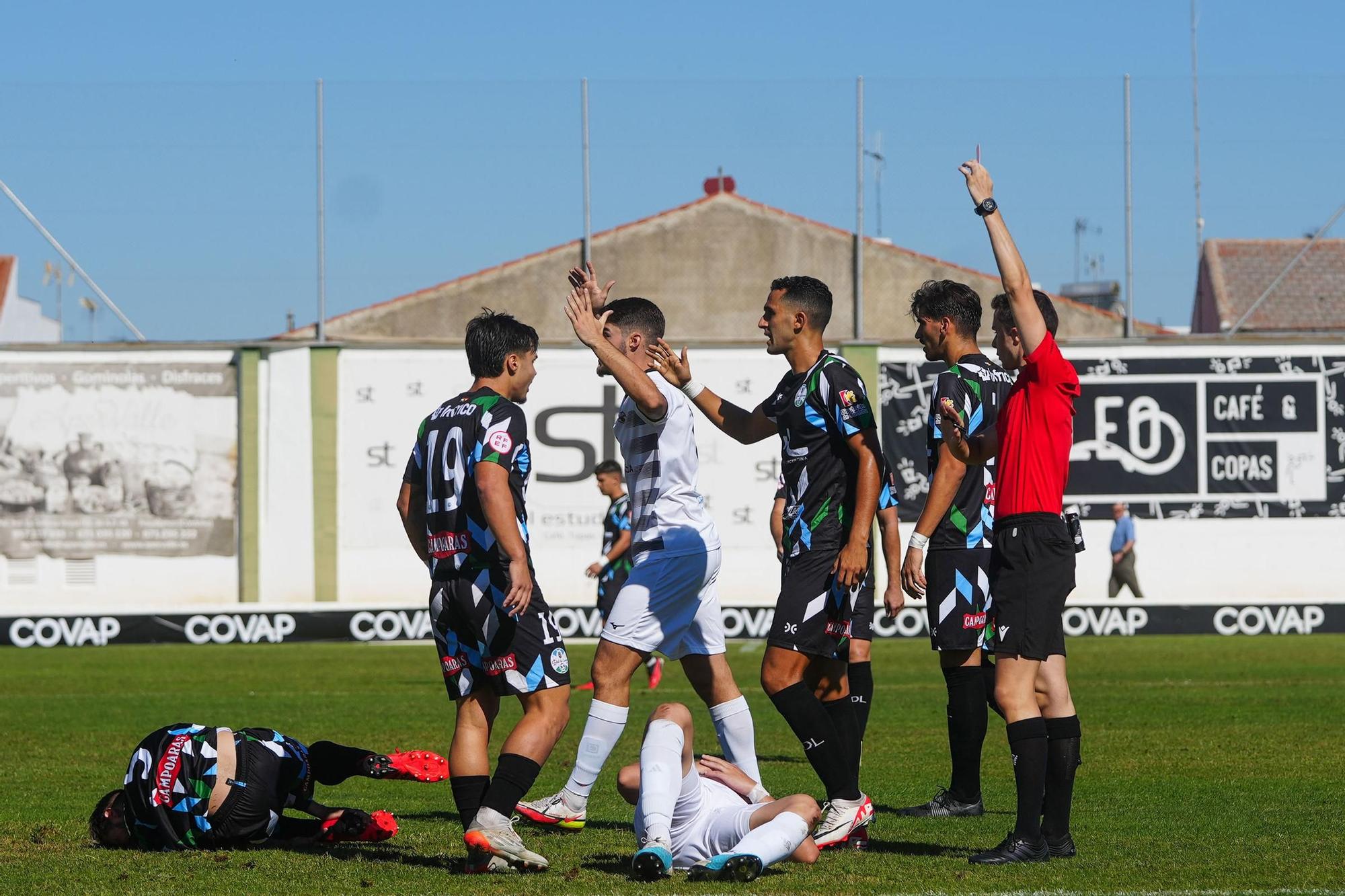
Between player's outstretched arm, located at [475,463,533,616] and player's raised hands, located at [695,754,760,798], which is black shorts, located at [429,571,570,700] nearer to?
player's outstretched arm, located at [475,463,533,616]

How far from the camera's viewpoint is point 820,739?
6.53 m

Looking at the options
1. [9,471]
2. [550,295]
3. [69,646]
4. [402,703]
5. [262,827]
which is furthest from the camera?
[550,295]

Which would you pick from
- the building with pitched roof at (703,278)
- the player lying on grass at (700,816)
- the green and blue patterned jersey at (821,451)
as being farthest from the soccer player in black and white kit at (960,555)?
the building with pitched roof at (703,278)

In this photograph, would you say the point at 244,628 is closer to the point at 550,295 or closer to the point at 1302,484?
the point at 550,295

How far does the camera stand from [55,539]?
1023 inches

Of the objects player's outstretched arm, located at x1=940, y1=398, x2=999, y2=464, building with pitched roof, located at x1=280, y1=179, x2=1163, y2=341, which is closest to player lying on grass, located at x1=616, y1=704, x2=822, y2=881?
player's outstretched arm, located at x1=940, y1=398, x2=999, y2=464

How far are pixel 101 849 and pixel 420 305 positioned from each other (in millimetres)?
29100

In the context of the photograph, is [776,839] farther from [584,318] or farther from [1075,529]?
[584,318]

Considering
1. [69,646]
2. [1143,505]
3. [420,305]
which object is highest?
[420,305]

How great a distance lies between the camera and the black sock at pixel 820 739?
21.4 ft

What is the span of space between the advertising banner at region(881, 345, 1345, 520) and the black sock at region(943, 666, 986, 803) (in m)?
18.7

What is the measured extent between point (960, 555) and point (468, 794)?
8.92 feet

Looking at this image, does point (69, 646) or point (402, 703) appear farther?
point (69, 646)

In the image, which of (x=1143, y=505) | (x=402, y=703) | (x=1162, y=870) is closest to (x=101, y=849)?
(x=1162, y=870)
